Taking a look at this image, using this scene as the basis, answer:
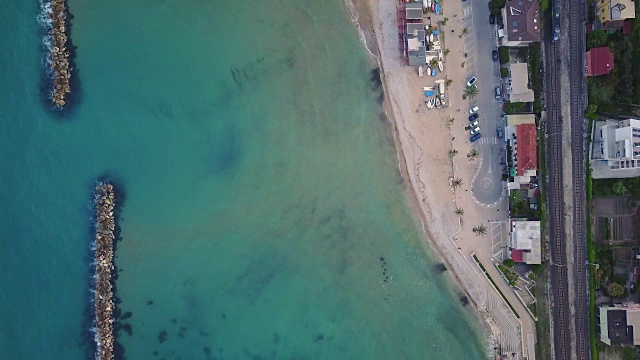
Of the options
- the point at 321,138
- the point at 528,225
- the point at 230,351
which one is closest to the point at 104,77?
the point at 321,138

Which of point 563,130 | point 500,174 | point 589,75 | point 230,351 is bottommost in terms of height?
point 230,351

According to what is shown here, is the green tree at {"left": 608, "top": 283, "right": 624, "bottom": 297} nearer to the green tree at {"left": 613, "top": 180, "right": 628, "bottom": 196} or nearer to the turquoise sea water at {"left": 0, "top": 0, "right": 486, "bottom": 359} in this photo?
the green tree at {"left": 613, "top": 180, "right": 628, "bottom": 196}

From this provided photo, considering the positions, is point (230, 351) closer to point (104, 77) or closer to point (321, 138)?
point (321, 138)

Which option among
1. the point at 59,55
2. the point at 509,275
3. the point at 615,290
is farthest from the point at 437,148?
the point at 59,55

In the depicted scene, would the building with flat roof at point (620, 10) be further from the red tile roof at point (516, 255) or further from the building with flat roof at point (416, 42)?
the red tile roof at point (516, 255)

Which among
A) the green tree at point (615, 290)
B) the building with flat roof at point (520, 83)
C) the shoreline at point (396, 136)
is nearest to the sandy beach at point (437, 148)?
the shoreline at point (396, 136)

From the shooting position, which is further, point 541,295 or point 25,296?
point 541,295
